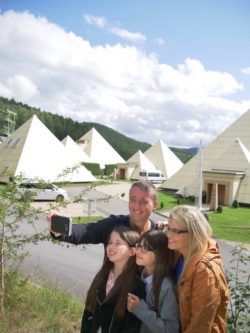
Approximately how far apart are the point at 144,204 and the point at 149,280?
731 millimetres

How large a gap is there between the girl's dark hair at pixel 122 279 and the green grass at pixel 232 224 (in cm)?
1367

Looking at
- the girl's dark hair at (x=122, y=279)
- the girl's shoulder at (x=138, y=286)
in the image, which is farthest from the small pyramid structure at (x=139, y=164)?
the girl's shoulder at (x=138, y=286)

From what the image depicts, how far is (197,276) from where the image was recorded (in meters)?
2.78

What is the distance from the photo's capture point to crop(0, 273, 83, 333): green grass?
4.93 m

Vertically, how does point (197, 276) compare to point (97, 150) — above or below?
below

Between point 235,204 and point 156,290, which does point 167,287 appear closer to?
point 156,290

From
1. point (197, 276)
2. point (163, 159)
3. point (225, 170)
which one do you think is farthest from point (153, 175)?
point (197, 276)

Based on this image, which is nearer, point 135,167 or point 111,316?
point 111,316

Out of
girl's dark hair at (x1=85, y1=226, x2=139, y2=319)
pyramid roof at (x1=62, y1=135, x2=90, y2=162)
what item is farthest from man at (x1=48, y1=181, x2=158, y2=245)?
pyramid roof at (x1=62, y1=135, x2=90, y2=162)

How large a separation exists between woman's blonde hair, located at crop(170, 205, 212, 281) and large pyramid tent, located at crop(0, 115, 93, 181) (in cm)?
3097

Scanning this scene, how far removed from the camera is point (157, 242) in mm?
3148

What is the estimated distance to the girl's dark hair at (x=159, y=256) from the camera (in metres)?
3.02

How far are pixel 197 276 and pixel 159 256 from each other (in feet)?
1.39

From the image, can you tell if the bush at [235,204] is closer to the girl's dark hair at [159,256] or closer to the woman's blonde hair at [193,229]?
the girl's dark hair at [159,256]
